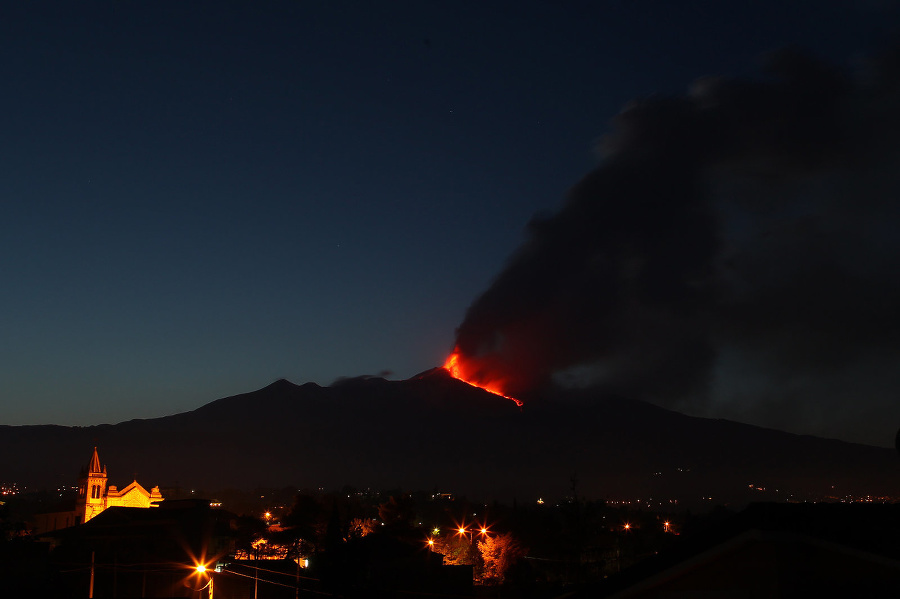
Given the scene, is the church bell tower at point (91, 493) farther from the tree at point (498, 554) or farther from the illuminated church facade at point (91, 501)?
the tree at point (498, 554)

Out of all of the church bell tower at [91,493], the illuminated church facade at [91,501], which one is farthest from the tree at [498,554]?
the church bell tower at [91,493]

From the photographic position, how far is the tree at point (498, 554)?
205 ft

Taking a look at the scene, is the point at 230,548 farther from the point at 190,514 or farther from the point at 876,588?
the point at 876,588

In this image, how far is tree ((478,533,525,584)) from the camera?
62403mm

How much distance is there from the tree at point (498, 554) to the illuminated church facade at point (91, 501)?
200 ft

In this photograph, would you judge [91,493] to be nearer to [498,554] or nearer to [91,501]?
[91,501]

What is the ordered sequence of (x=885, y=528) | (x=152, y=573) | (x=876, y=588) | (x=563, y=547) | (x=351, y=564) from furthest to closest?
(x=563, y=547)
(x=152, y=573)
(x=351, y=564)
(x=885, y=528)
(x=876, y=588)

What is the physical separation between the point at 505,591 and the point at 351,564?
9998 mm

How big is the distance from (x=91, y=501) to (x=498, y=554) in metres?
69.0

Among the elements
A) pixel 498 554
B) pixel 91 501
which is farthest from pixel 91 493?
pixel 498 554

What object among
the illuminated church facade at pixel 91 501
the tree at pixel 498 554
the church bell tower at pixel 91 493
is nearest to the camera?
the tree at pixel 498 554

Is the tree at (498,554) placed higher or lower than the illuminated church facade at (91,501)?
lower

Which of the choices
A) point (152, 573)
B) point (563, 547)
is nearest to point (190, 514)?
point (152, 573)

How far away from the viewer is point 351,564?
4391 cm
